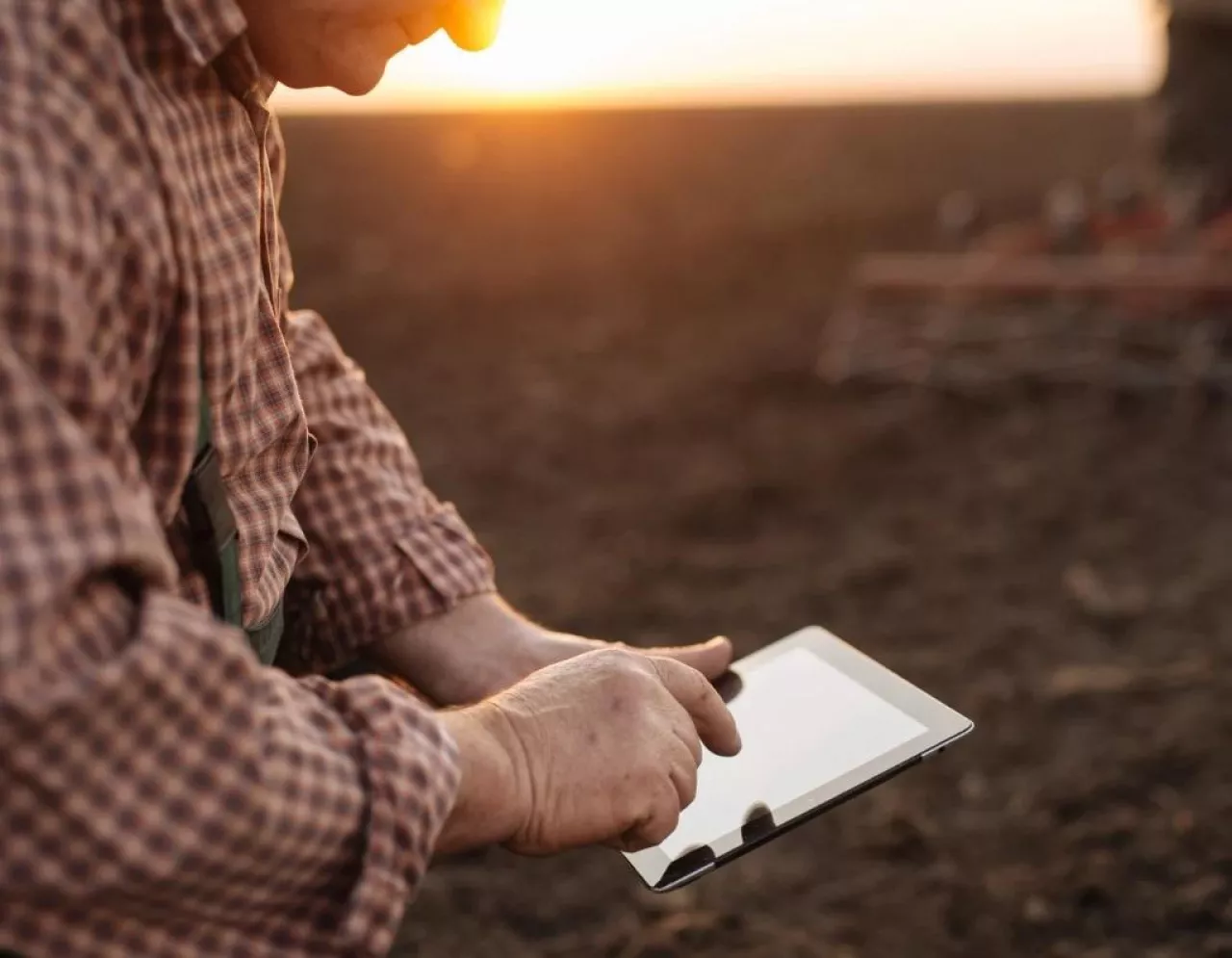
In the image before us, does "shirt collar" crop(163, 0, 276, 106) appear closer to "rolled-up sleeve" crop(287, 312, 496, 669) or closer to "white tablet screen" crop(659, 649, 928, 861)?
"rolled-up sleeve" crop(287, 312, 496, 669)

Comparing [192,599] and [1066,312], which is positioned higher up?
[192,599]

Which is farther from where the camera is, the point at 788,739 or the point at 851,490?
the point at 851,490

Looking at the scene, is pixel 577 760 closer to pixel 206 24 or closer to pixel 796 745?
pixel 796 745

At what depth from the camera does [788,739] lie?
4.59ft

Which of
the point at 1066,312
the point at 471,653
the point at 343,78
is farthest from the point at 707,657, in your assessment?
the point at 1066,312

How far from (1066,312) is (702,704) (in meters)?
5.18

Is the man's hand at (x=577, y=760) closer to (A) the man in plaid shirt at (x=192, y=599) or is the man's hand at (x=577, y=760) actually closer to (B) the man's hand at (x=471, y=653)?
(A) the man in plaid shirt at (x=192, y=599)

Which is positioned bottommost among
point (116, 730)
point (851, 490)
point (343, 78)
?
point (851, 490)

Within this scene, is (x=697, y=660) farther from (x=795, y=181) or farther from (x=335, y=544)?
(x=795, y=181)

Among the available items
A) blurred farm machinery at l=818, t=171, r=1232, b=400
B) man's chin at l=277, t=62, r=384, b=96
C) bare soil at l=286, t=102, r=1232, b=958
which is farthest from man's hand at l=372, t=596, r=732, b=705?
blurred farm machinery at l=818, t=171, r=1232, b=400

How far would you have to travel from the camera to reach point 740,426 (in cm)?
526

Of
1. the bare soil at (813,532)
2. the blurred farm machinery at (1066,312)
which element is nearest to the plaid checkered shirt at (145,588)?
the bare soil at (813,532)

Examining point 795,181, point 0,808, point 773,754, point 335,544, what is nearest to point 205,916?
point 0,808

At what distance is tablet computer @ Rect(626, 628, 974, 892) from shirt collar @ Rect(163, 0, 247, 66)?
76 centimetres
